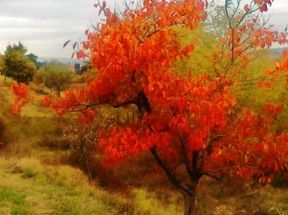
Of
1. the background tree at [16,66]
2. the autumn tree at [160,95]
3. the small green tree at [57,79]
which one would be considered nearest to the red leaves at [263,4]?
the autumn tree at [160,95]

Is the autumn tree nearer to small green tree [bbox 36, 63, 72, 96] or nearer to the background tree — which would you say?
the background tree

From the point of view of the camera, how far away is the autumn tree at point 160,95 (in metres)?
9.45

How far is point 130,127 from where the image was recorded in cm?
1021

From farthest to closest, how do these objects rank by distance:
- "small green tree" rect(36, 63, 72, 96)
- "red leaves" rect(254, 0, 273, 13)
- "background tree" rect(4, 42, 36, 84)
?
"small green tree" rect(36, 63, 72, 96), "background tree" rect(4, 42, 36, 84), "red leaves" rect(254, 0, 273, 13)

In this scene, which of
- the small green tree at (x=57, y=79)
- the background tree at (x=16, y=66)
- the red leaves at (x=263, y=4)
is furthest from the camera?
the small green tree at (x=57, y=79)

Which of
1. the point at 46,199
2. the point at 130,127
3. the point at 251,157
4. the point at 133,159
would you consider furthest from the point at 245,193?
the point at 130,127

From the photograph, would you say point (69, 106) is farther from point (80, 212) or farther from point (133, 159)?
point (133, 159)

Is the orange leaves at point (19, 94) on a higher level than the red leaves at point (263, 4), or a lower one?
lower

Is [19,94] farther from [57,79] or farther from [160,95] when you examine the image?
[57,79]

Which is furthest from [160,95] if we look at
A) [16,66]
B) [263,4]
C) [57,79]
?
[57,79]

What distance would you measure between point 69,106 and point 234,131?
12.1 ft

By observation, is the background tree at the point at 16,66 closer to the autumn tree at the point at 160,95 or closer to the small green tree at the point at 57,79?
the small green tree at the point at 57,79

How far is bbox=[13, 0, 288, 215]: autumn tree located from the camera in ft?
31.0

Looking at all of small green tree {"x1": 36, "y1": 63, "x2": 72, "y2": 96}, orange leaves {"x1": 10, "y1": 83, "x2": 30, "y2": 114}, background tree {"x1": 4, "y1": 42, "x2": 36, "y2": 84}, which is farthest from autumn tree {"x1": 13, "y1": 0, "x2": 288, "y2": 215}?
small green tree {"x1": 36, "y1": 63, "x2": 72, "y2": 96}
